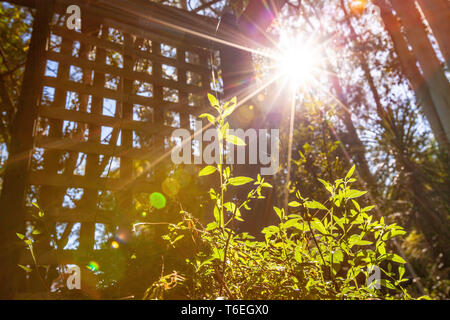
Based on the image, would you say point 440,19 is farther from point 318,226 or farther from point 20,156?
point 20,156

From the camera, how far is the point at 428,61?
2.04 metres

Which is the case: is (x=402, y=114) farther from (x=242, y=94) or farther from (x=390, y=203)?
(x=242, y=94)

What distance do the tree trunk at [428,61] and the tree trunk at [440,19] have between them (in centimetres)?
44

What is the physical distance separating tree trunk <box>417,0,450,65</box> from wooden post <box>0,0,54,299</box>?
2359 mm

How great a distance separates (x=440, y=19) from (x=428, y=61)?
0.61m

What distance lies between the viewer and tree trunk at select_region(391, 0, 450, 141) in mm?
1870

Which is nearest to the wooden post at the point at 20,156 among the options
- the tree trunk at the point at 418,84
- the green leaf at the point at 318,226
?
the green leaf at the point at 318,226

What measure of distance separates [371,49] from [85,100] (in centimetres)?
823

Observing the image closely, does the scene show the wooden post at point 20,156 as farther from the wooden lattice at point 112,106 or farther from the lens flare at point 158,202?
the lens flare at point 158,202

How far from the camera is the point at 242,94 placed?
234 centimetres

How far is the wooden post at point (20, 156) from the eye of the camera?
134 cm

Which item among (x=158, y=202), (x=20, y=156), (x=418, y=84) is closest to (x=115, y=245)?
(x=158, y=202)
